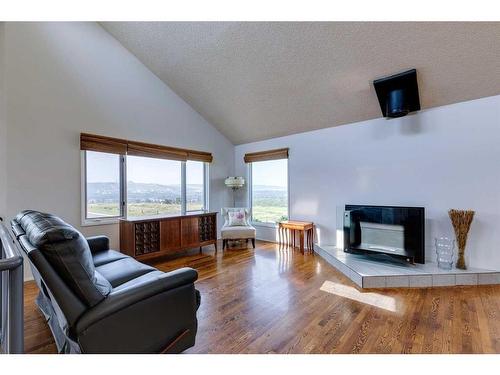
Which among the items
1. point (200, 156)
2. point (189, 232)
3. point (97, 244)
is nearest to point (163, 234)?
point (189, 232)

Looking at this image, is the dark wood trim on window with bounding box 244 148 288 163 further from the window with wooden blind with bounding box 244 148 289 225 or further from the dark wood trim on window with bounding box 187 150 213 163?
the dark wood trim on window with bounding box 187 150 213 163

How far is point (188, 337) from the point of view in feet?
5.41

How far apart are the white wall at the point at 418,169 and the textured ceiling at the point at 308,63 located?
0.26 metres

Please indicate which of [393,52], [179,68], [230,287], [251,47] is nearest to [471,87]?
[393,52]

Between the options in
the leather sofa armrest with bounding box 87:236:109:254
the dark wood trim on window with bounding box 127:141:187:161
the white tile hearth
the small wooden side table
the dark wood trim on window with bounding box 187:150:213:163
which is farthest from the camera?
the dark wood trim on window with bounding box 187:150:213:163

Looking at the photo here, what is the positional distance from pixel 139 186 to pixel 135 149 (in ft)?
2.14

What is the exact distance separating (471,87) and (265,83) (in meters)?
2.64

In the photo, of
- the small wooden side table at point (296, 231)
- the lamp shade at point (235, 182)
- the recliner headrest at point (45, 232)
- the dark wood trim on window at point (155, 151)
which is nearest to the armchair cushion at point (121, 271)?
the recliner headrest at point (45, 232)

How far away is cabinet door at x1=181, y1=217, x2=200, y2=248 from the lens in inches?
161

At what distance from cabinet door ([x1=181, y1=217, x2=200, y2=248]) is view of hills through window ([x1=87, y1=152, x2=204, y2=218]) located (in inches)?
27.8

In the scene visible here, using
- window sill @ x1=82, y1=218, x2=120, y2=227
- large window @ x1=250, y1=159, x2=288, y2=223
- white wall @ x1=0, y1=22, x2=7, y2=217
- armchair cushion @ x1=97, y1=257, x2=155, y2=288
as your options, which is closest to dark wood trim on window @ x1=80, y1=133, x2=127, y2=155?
white wall @ x1=0, y1=22, x2=7, y2=217

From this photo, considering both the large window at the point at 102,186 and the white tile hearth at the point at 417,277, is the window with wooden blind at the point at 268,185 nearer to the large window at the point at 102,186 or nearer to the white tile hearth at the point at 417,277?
the white tile hearth at the point at 417,277

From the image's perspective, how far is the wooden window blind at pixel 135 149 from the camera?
11.6 ft
